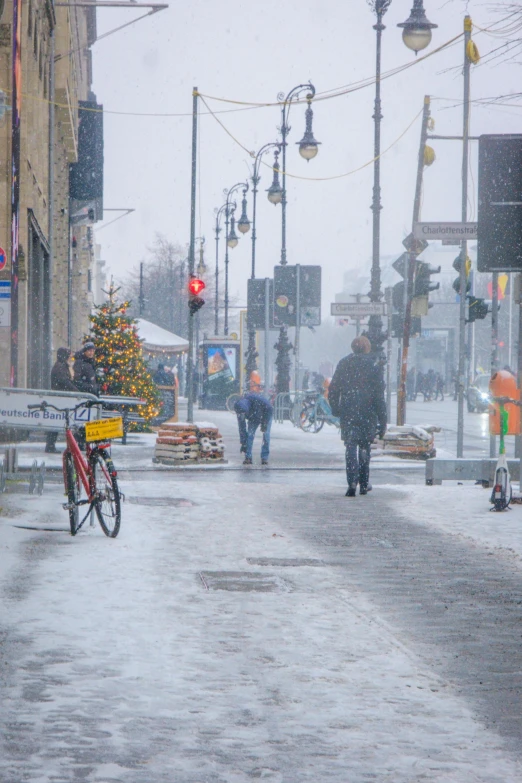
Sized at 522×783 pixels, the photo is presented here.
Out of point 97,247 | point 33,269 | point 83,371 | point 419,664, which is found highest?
point 97,247

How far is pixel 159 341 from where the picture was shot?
136ft

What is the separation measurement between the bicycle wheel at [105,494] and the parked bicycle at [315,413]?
2075 cm

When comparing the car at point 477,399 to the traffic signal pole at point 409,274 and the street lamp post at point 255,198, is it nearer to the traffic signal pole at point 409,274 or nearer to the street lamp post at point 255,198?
the street lamp post at point 255,198

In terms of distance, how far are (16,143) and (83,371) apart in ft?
18.7

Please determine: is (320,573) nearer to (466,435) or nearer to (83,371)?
(83,371)

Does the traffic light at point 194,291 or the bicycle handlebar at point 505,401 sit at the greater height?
the traffic light at point 194,291

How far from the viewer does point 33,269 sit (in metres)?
28.2

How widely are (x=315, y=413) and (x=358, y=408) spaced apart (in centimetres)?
1711

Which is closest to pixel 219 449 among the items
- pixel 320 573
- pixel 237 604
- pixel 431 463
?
pixel 431 463

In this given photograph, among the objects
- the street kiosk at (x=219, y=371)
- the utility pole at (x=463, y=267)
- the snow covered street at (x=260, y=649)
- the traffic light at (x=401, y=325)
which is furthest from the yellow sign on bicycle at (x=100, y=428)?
the street kiosk at (x=219, y=371)

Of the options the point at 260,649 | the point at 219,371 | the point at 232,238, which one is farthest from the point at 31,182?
the point at 232,238

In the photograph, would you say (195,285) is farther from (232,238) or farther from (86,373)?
(232,238)

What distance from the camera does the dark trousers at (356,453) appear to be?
47.6 feet

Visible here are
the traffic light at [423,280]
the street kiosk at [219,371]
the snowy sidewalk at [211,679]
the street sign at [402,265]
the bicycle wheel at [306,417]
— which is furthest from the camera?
the street kiosk at [219,371]
